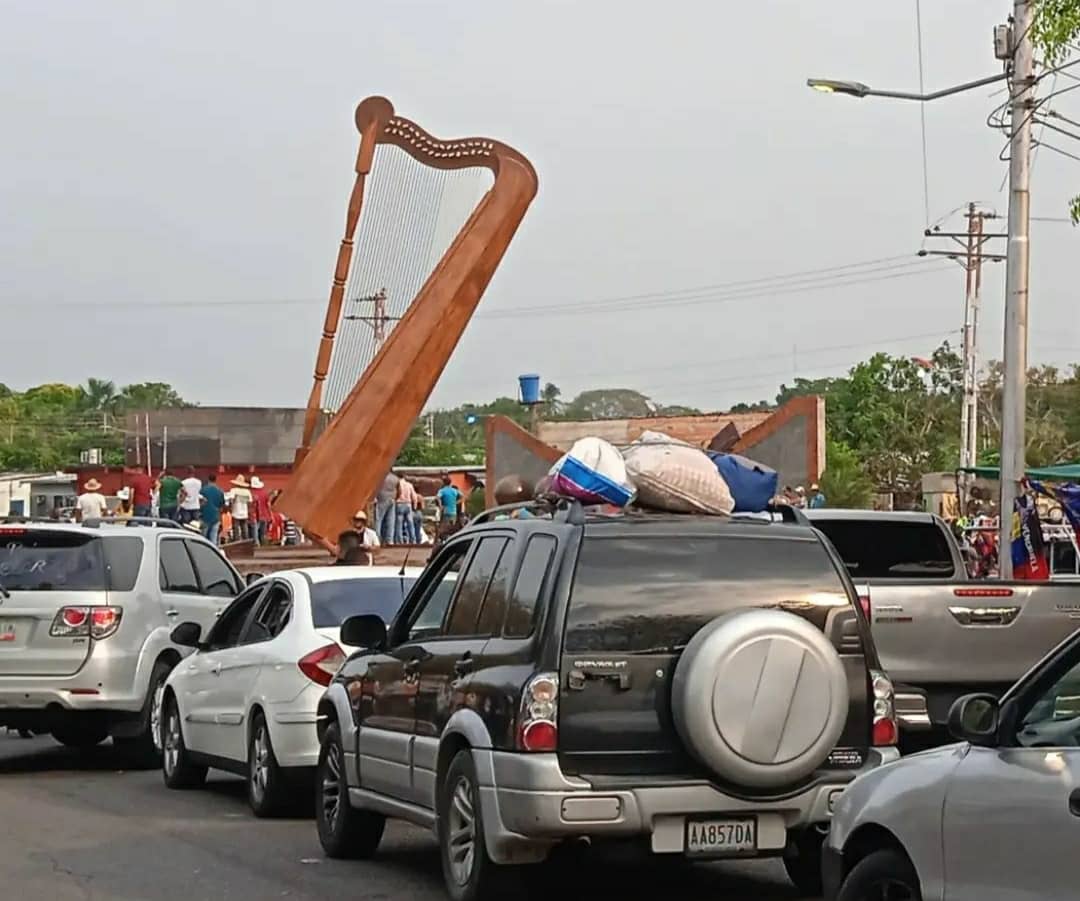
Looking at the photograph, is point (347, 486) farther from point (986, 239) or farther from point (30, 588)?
point (986, 239)

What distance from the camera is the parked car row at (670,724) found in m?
5.93

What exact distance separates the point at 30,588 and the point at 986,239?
45164 mm

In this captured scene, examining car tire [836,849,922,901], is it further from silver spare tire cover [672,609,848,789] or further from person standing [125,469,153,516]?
person standing [125,469,153,516]

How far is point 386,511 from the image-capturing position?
3122cm

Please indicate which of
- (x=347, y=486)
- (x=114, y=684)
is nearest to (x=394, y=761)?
(x=114, y=684)

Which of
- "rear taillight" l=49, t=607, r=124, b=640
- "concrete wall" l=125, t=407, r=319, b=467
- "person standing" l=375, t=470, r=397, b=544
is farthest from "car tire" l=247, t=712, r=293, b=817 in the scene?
"concrete wall" l=125, t=407, r=319, b=467

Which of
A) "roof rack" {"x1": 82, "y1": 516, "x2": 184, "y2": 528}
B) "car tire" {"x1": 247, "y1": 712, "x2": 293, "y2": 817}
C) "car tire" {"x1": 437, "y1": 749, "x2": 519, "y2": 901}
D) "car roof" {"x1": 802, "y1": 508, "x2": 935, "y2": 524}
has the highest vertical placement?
"car roof" {"x1": 802, "y1": 508, "x2": 935, "y2": 524}

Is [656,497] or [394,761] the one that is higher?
[656,497]

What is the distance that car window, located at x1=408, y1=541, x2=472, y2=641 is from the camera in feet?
30.9

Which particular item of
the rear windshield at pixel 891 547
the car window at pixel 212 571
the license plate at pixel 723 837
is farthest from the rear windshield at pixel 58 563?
the license plate at pixel 723 837

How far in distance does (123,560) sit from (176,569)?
763 mm

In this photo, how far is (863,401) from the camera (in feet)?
266

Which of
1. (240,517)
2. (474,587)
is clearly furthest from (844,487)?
(474,587)

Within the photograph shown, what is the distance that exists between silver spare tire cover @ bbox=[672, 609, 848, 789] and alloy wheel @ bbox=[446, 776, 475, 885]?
3.66 ft
